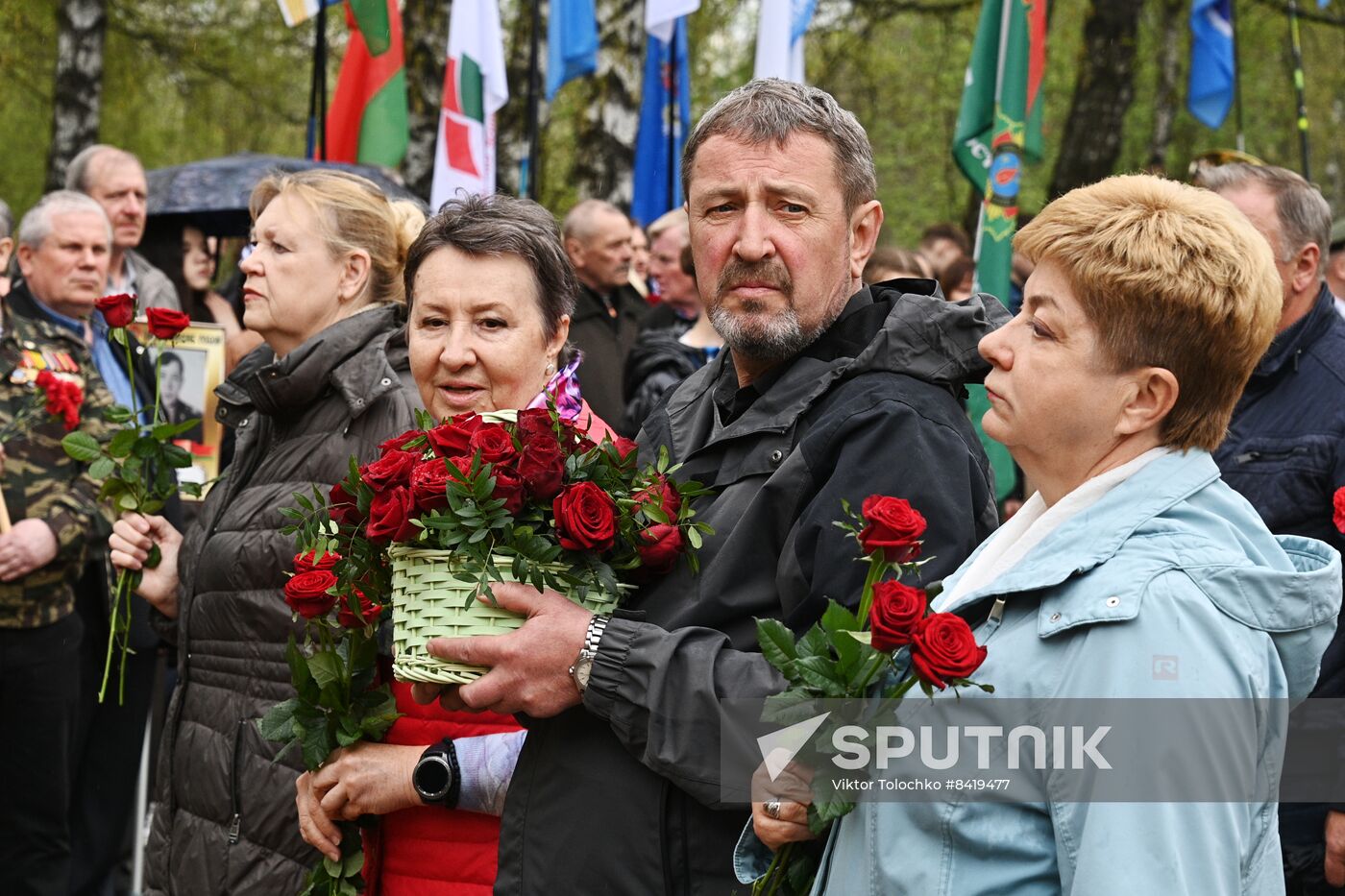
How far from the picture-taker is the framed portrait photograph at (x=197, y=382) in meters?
6.30

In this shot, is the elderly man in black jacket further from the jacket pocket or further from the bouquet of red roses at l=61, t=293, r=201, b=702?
the bouquet of red roses at l=61, t=293, r=201, b=702

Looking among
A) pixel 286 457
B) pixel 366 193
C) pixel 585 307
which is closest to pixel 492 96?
pixel 585 307

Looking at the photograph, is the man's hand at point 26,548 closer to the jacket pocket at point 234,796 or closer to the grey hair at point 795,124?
the jacket pocket at point 234,796

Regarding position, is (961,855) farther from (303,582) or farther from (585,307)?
(585,307)

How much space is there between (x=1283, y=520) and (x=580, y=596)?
7.46 ft

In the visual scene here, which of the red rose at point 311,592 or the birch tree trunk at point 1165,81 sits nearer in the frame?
the red rose at point 311,592

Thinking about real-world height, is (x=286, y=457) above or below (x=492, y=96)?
below

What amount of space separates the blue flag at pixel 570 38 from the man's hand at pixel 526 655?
21.7 ft

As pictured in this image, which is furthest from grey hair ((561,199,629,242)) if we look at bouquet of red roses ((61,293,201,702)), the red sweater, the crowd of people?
the red sweater

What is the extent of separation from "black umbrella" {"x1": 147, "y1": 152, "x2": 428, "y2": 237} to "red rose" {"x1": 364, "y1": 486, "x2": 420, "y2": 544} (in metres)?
5.56

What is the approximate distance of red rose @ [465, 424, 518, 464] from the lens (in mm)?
2605

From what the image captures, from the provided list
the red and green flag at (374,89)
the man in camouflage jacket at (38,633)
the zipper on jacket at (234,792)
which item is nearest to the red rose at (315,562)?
the zipper on jacket at (234,792)

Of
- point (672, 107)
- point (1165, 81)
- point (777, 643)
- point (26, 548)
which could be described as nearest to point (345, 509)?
point (777, 643)

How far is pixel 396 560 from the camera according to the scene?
8.89 ft
